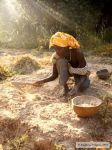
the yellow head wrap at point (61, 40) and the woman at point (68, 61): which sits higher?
Result: the yellow head wrap at point (61, 40)

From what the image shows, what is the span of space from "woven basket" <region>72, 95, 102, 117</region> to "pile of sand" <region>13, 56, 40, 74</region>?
8.42 feet

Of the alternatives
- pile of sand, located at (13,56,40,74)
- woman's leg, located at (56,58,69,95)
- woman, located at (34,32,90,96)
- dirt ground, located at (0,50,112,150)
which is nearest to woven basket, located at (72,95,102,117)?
dirt ground, located at (0,50,112,150)

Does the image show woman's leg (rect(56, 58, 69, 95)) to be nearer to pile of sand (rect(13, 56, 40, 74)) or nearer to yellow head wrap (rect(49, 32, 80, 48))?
yellow head wrap (rect(49, 32, 80, 48))

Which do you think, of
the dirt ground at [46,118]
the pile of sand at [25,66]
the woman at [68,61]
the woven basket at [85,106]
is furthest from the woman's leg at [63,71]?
the pile of sand at [25,66]

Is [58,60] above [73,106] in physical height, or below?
above

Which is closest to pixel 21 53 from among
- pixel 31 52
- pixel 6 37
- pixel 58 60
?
pixel 31 52

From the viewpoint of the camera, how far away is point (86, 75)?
677 cm

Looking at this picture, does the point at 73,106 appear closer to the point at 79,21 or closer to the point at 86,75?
the point at 86,75

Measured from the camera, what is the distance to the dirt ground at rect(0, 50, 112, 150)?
5441 millimetres

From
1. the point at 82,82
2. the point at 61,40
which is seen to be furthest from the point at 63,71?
the point at 61,40

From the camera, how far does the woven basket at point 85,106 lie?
18.5 ft

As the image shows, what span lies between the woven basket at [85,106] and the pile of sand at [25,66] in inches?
101

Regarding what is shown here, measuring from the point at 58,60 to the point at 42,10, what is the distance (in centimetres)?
489

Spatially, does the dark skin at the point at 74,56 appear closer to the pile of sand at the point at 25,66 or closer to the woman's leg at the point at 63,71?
the woman's leg at the point at 63,71
